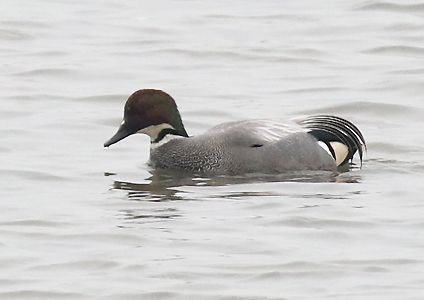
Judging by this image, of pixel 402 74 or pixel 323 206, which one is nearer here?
pixel 323 206

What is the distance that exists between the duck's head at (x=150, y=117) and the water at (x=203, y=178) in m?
0.30

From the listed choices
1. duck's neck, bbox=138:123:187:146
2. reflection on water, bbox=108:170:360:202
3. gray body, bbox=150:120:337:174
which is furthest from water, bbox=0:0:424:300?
duck's neck, bbox=138:123:187:146

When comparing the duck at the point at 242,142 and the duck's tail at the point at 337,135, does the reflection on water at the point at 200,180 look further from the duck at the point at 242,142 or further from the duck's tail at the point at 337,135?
the duck's tail at the point at 337,135

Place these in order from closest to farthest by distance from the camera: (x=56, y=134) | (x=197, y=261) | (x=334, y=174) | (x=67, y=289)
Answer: (x=67, y=289)
(x=197, y=261)
(x=334, y=174)
(x=56, y=134)

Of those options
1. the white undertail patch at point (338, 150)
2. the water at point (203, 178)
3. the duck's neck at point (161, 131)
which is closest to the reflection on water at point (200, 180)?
the water at point (203, 178)

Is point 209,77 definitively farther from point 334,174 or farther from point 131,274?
point 131,274

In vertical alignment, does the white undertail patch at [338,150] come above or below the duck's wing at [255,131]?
below

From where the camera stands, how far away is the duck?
36.5 feet

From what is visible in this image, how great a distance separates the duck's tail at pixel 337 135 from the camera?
11.4 metres

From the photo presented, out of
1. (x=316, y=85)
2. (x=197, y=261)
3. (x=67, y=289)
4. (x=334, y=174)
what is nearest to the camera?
(x=67, y=289)

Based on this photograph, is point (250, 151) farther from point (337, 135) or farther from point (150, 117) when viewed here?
point (150, 117)

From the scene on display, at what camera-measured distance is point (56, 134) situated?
12742mm

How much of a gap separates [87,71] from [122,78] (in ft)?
1.83

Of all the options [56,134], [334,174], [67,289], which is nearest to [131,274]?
[67,289]
